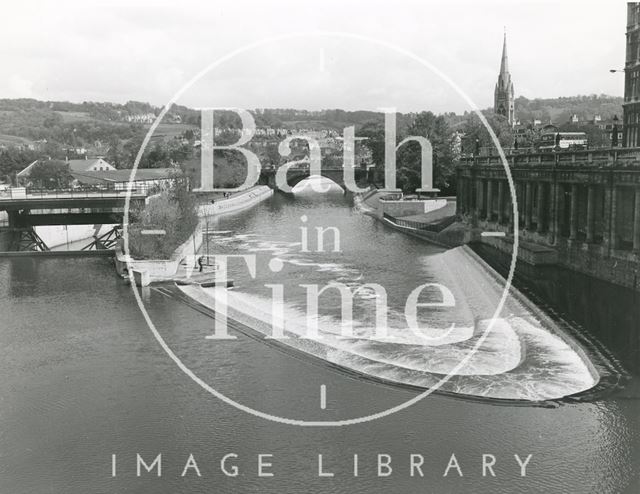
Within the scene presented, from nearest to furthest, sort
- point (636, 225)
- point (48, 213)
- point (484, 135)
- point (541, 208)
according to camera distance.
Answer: point (636, 225) < point (541, 208) < point (48, 213) < point (484, 135)

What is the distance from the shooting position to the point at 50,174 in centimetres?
11675

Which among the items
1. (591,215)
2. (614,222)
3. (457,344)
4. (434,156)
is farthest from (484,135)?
(457,344)

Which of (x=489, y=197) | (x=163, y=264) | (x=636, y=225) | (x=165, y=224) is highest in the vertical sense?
(x=489, y=197)

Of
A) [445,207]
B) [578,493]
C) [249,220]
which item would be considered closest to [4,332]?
[578,493]

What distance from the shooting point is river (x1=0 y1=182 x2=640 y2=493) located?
2053 cm

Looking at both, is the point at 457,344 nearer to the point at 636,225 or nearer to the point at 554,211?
the point at 636,225

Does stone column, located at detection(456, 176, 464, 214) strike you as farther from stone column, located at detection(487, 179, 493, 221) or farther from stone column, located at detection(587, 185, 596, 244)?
stone column, located at detection(587, 185, 596, 244)

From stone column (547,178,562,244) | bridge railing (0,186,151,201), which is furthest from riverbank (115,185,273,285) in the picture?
stone column (547,178,562,244)

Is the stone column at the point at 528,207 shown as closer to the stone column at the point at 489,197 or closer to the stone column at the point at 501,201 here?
the stone column at the point at 501,201

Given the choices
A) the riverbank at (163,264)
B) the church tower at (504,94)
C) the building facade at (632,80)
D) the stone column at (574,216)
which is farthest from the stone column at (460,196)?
the church tower at (504,94)

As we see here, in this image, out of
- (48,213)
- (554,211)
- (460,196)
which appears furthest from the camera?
(460,196)

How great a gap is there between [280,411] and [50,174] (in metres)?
Answer: 102

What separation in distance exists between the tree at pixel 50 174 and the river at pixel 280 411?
75838 millimetres

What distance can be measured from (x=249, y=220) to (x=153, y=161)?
217 ft
